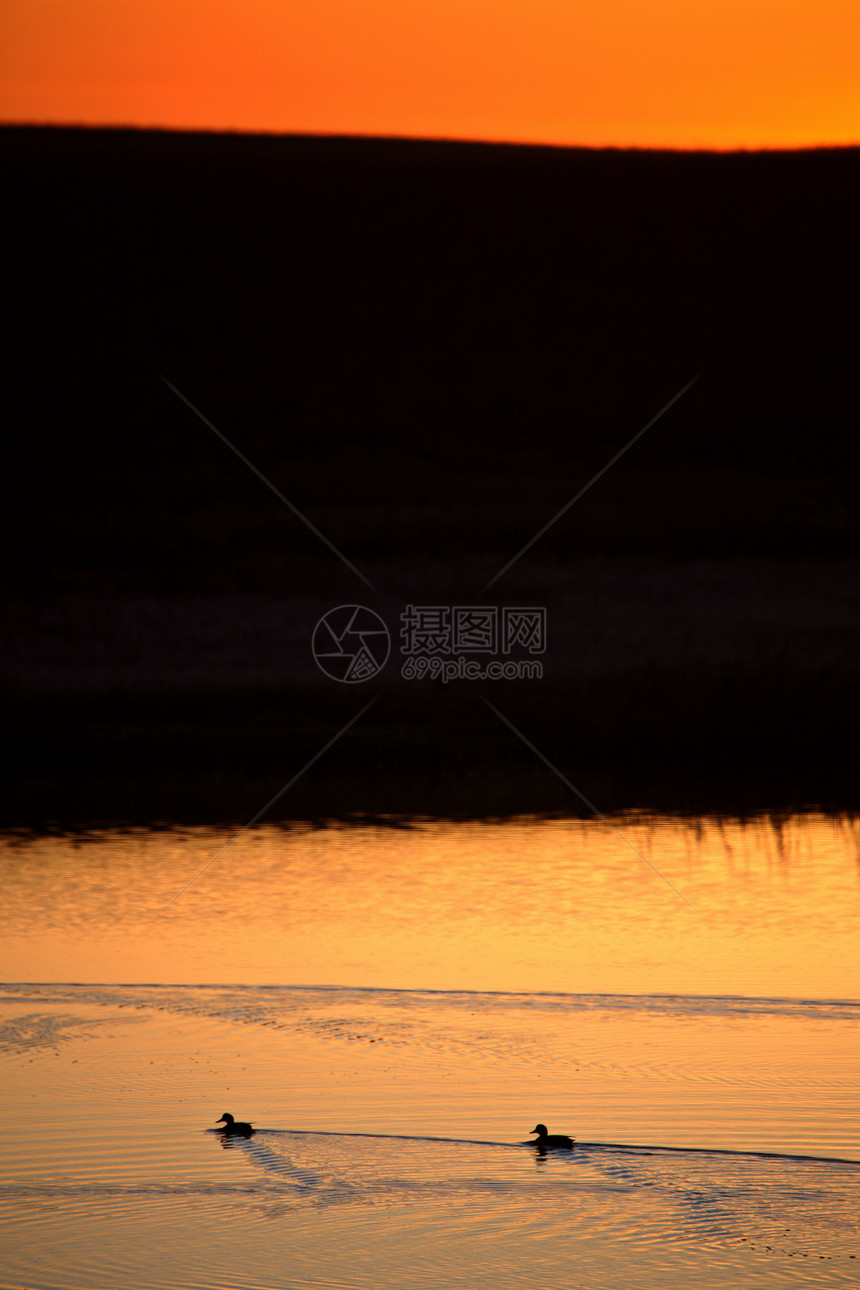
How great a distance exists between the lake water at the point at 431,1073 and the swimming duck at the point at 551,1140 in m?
0.04

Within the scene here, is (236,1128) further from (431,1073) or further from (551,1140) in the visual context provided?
(551,1140)

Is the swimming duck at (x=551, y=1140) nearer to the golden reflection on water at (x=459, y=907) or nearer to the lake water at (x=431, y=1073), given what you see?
the lake water at (x=431, y=1073)

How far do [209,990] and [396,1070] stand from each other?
1.63m

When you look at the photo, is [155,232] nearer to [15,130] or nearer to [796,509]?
[15,130]

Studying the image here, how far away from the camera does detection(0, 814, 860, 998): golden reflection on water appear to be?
9336mm

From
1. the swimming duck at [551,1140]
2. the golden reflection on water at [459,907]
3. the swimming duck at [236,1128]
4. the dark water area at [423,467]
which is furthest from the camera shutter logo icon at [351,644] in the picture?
the swimming duck at [551,1140]

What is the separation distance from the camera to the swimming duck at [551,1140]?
6621 millimetres

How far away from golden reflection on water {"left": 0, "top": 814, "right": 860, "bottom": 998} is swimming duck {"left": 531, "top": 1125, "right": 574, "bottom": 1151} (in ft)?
7.35

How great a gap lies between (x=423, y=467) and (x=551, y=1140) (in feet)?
75.3

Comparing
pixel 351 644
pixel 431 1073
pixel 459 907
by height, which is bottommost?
pixel 431 1073

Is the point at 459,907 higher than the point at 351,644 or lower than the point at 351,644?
lower

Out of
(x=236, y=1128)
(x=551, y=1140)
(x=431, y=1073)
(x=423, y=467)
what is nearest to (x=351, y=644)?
(x=423, y=467)

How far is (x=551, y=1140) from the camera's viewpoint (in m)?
6.64

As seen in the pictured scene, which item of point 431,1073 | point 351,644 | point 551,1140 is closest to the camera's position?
point 551,1140
